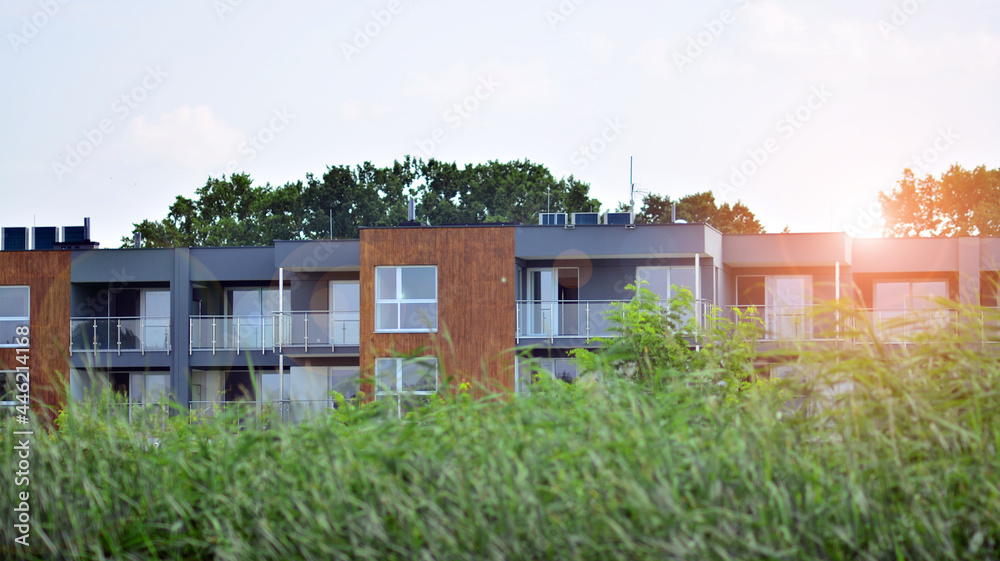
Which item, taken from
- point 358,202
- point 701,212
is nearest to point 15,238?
point 358,202

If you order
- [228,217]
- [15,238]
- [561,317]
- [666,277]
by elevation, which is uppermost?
[228,217]

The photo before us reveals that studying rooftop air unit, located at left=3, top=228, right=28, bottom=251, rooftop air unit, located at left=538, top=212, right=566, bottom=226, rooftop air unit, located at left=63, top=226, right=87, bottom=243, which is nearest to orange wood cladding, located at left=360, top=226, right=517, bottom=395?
rooftop air unit, located at left=538, top=212, right=566, bottom=226

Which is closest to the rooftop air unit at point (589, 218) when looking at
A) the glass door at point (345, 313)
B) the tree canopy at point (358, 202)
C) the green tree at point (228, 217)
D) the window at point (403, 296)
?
the window at point (403, 296)

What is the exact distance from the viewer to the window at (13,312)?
2341cm

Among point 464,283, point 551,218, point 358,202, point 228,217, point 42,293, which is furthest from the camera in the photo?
point 228,217

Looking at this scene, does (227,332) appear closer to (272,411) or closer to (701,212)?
(272,411)

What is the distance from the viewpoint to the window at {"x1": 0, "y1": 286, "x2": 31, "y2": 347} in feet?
76.8

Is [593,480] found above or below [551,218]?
below

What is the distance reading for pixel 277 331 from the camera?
22812 mm

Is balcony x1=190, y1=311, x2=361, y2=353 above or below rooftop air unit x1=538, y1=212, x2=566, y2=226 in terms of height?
below

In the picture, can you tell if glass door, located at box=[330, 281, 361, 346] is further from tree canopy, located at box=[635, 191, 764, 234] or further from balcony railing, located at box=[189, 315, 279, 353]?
tree canopy, located at box=[635, 191, 764, 234]

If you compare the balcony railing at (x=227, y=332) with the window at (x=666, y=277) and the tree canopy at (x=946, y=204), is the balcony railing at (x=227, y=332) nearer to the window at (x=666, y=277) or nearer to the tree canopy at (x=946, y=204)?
the window at (x=666, y=277)

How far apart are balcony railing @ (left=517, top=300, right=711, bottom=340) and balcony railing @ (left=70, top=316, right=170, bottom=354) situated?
9017 mm

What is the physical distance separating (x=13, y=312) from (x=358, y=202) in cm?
2677
